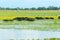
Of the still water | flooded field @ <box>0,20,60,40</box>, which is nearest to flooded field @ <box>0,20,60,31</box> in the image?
flooded field @ <box>0,20,60,40</box>

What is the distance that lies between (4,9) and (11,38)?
49737 mm

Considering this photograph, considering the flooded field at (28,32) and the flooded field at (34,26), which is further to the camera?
the flooded field at (34,26)

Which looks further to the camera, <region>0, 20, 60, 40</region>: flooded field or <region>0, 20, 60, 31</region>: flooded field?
<region>0, 20, 60, 31</region>: flooded field

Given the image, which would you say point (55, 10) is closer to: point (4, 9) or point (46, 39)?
point (4, 9)

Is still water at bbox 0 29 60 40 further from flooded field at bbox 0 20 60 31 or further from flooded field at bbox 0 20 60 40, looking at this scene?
flooded field at bbox 0 20 60 31

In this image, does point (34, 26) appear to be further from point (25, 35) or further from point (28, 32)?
point (25, 35)

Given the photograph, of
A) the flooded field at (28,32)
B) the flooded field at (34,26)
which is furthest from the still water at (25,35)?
the flooded field at (34,26)

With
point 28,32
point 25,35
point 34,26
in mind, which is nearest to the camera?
point 25,35

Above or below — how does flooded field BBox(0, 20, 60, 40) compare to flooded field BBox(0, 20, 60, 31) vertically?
above

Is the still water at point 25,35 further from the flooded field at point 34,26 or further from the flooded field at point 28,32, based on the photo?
the flooded field at point 34,26

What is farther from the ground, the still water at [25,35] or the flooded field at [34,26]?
the still water at [25,35]

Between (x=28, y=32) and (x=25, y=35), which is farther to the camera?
(x=28, y=32)

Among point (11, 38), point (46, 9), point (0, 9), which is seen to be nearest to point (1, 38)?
point (11, 38)

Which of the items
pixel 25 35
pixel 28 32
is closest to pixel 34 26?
pixel 28 32
